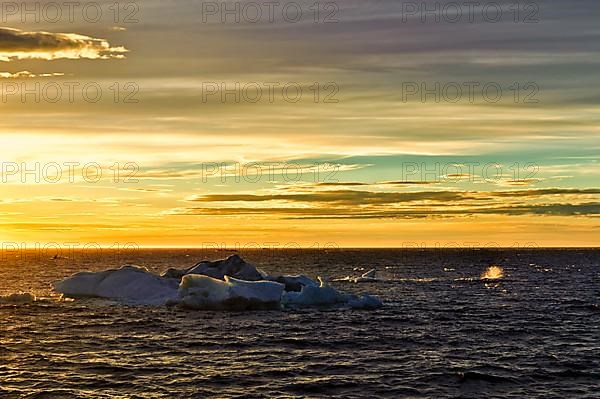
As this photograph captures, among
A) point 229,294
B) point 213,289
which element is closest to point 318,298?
point 229,294

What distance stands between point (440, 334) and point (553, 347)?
7.61m

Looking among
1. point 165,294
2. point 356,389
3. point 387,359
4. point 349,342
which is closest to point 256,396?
point 356,389

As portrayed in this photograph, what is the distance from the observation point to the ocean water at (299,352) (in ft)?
103

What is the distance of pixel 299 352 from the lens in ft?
131

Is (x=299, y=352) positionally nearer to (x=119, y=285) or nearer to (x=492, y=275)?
(x=119, y=285)

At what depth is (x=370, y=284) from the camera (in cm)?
9462

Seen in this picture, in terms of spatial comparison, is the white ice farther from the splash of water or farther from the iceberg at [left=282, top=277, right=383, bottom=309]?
the splash of water

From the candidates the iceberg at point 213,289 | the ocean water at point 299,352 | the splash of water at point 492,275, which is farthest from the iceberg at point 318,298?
the splash of water at point 492,275

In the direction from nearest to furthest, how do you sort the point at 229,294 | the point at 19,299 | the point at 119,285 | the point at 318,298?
the point at 229,294 → the point at 318,298 → the point at 19,299 → the point at 119,285

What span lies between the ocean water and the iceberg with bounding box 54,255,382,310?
1.71 metres

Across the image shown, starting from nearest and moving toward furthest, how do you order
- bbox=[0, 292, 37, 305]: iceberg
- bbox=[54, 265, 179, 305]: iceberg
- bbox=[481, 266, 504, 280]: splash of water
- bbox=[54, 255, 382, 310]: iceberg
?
bbox=[54, 255, 382, 310]: iceberg
bbox=[0, 292, 37, 305]: iceberg
bbox=[54, 265, 179, 305]: iceberg
bbox=[481, 266, 504, 280]: splash of water

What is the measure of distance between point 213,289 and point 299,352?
828 inches

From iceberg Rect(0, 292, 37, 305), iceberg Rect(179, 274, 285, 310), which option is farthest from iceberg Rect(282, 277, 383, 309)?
iceberg Rect(0, 292, 37, 305)

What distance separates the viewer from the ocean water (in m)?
31.3
